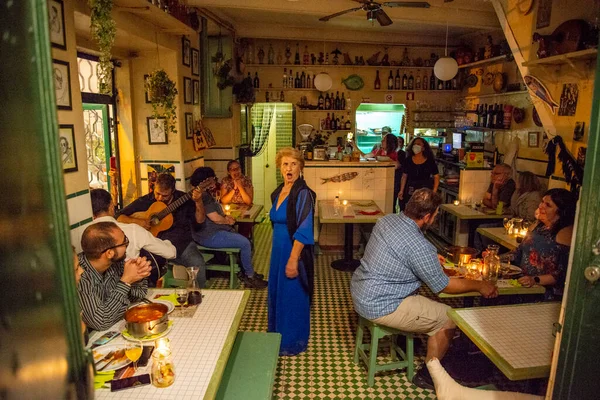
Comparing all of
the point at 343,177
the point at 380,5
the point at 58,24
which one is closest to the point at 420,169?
the point at 343,177

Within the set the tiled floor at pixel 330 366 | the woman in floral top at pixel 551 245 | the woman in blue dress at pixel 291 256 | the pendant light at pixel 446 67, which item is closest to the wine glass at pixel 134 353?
the tiled floor at pixel 330 366

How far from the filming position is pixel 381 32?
919 centimetres

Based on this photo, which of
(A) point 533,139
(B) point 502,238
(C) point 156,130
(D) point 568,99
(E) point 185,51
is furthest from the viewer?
(A) point 533,139

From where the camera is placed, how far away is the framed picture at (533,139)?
7.16 m

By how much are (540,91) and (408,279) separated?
352 centimetres

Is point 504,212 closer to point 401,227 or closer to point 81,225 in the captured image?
point 401,227

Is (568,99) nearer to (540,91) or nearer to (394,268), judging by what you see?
(540,91)

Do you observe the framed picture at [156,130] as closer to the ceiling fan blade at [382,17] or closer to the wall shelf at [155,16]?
the wall shelf at [155,16]

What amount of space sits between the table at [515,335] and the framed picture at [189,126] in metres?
4.62

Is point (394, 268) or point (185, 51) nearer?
point (394, 268)

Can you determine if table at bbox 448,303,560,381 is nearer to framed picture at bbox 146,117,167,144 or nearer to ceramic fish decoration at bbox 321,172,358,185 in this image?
ceramic fish decoration at bbox 321,172,358,185

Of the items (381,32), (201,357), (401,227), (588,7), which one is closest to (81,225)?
(201,357)

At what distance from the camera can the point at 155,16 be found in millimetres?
4699

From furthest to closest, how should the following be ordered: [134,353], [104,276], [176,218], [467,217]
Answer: [467,217] → [176,218] → [104,276] → [134,353]
